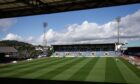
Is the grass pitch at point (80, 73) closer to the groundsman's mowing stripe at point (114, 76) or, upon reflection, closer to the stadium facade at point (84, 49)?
the groundsman's mowing stripe at point (114, 76)

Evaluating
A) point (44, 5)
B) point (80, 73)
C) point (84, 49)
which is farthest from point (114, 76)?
point (84, 49)

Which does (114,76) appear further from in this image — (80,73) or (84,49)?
(84,49)

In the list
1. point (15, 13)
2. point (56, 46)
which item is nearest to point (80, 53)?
point (56, 46)

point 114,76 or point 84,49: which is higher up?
point 84,49

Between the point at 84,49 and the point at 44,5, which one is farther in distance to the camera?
the point at 84,49

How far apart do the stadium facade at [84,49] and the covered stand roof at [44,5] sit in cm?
6882

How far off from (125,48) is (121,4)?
64554 millimetres

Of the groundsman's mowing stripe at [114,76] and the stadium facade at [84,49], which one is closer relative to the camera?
the groundsman's mowing stripe at [114,76]

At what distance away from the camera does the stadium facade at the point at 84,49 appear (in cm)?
8869

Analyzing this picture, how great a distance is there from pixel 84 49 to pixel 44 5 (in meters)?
78.6

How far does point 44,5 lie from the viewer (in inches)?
698

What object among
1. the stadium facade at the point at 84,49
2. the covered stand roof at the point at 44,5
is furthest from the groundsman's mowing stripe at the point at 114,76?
the stadium facade at the point at 84,49

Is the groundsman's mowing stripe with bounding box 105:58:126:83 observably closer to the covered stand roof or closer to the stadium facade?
the covered stand roof

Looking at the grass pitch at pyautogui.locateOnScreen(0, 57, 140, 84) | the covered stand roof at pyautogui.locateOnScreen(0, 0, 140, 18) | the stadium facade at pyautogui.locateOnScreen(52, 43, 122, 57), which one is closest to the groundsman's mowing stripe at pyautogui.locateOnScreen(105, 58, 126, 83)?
the grass pitch at pyautogui.locateOnScreen(0, 57, 140, 84)
